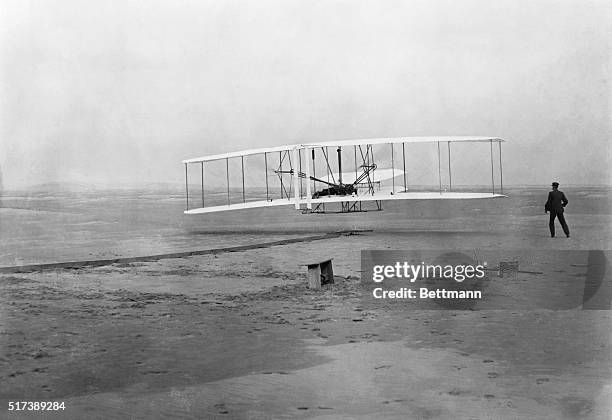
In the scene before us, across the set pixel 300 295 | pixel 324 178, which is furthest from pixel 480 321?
pixel 324 178

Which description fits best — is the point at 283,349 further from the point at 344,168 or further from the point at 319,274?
the point at 344,168

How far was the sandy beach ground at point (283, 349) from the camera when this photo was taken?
4.63 m

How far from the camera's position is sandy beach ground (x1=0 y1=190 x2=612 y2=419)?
4.63 m

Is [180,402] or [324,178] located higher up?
[324,178]

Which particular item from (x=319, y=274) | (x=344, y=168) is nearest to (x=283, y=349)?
(x=319, y=274)

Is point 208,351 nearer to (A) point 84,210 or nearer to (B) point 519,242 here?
(B) point 519,242

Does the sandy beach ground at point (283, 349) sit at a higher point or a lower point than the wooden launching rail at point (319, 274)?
lower

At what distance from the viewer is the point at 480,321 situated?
21.0 ft

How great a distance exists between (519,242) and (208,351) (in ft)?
27.2

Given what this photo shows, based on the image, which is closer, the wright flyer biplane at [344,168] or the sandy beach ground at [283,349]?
the sandy beach ground at [283,349]

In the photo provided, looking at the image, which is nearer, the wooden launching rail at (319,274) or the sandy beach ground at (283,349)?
the sandy beach ground at (283,349)

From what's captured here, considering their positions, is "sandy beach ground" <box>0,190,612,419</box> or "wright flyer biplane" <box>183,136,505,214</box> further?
"wright flyer biplane" <box>183,136,505,214</box>

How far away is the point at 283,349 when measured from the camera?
5645 mm

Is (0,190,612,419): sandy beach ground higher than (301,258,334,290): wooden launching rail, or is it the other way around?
(301,258,334,290): wooden launching rail
